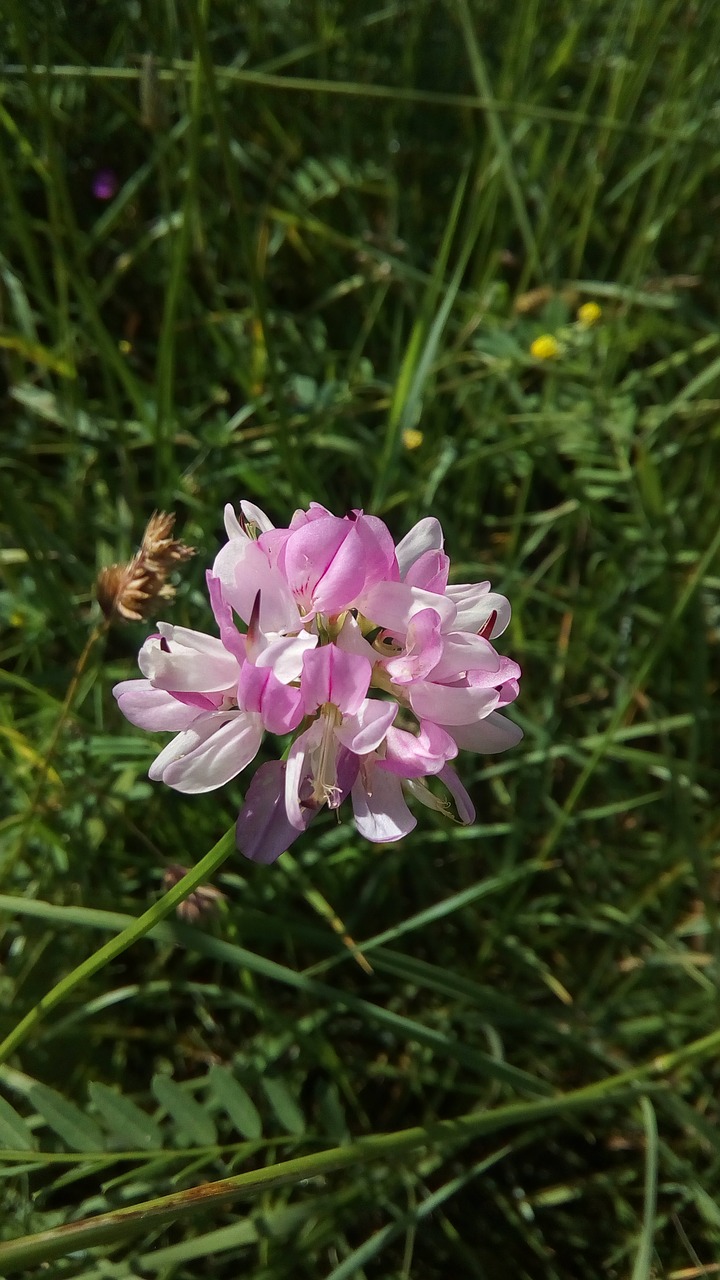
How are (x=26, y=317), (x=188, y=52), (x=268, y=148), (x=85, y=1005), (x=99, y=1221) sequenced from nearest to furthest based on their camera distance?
(x=99, y=1221)
(x=85, y=1005)
(x=26, y=317)
(x=188, y=52)
(x=268, y=148)

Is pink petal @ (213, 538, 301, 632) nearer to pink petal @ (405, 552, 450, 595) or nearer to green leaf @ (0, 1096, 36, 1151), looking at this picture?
pink petal @ (405, 552, 450, 595)

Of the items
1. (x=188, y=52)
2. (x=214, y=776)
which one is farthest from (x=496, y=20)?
(x=214, y=776)

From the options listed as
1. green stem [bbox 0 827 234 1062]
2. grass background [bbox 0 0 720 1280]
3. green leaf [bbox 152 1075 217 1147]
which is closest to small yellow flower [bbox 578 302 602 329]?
grass background [bbox 0 0 720 1280]

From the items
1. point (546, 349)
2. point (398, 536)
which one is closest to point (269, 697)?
point (398, 536)

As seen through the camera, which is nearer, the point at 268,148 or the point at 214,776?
the point at 214,776

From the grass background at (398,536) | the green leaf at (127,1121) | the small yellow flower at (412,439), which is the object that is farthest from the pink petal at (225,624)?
the small yellow flower at (412,439)

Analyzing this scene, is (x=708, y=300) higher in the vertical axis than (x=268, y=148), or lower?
lower

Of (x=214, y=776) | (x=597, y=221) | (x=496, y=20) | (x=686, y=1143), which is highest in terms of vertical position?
(x=496, y=20)

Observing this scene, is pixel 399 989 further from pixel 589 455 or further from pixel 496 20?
pixel 496 20
